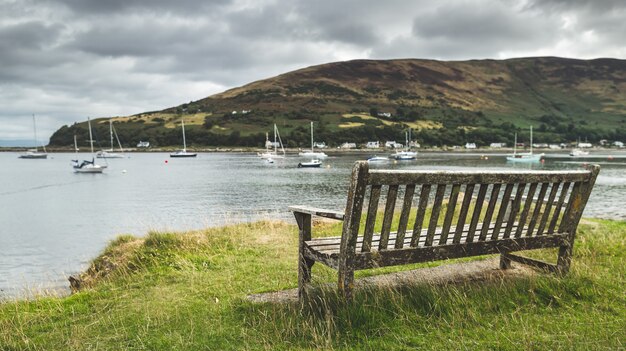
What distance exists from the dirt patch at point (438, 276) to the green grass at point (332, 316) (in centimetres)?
26

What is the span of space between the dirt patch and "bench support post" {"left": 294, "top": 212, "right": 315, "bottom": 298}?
34 centimetres

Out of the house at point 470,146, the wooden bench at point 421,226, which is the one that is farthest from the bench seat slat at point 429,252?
the house at point 470,146

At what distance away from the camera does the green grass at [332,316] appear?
4.20m

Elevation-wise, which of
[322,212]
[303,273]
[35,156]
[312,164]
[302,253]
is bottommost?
[312,164]

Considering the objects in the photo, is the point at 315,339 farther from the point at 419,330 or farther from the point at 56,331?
the point at 56,331

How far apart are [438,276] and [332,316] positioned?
7.91 ft

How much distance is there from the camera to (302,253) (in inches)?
203

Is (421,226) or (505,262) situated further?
(505,262)

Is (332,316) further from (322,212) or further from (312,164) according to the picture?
(312,164)

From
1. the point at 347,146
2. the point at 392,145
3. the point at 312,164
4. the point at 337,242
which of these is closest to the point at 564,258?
the point at 337,242

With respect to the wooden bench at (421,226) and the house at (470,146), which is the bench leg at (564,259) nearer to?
the wooden bench at (421,226)

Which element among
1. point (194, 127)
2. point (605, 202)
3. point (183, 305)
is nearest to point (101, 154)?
point (194, 127)

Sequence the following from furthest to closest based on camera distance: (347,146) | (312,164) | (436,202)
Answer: (347,146) < (312,164) < (436,202)

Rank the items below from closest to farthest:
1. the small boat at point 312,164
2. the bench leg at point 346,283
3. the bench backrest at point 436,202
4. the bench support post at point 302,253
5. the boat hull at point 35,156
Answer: the bench backrest at point 436,202
the bench leg at point 346,283
the bench support post at point 302,253
the small boat at point 312,164
the boat hull at point 35,156
